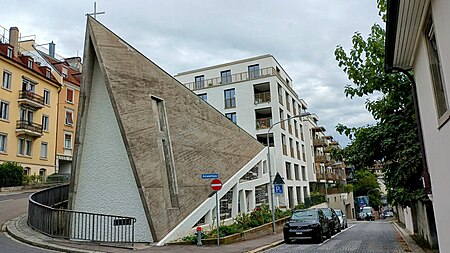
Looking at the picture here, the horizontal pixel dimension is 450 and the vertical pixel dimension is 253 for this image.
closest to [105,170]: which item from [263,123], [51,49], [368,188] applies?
[263,123]

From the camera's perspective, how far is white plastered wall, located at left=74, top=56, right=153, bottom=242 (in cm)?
1427

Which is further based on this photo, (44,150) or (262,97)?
(262,97)

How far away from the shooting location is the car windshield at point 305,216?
59.6 feet

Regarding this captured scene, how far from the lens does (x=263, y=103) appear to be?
135 feet

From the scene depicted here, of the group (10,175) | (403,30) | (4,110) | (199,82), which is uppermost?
(199,82)

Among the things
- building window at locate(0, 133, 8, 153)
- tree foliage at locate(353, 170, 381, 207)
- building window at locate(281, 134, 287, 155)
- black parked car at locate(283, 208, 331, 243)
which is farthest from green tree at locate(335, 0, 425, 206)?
tree foliage at locate(353, 170, 381, 207)

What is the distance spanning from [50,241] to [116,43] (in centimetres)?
811

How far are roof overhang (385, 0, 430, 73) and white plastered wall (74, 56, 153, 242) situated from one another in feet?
34.4

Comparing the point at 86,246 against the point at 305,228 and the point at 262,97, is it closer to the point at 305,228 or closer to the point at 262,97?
the point at 305,228

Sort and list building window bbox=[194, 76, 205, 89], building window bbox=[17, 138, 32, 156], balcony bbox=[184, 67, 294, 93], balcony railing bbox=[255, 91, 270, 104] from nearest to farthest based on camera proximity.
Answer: building window bbox=[17, 138, 32, 156] → balcony railing bbox=[255, 91, 270, 104] → balcony bbox=[184, 67, 294, 93] → building window bbox=[194, 76, 205, 89]

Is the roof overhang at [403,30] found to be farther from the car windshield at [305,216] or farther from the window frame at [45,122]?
the window frame at [45,122]

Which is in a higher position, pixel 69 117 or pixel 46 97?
pixel 46 97

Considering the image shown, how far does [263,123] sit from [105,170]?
27.8 m

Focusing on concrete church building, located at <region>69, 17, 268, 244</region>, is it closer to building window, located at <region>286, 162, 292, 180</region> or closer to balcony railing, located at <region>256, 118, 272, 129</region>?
balcony railing, located at <region>256, 118, 272, 129</region>
